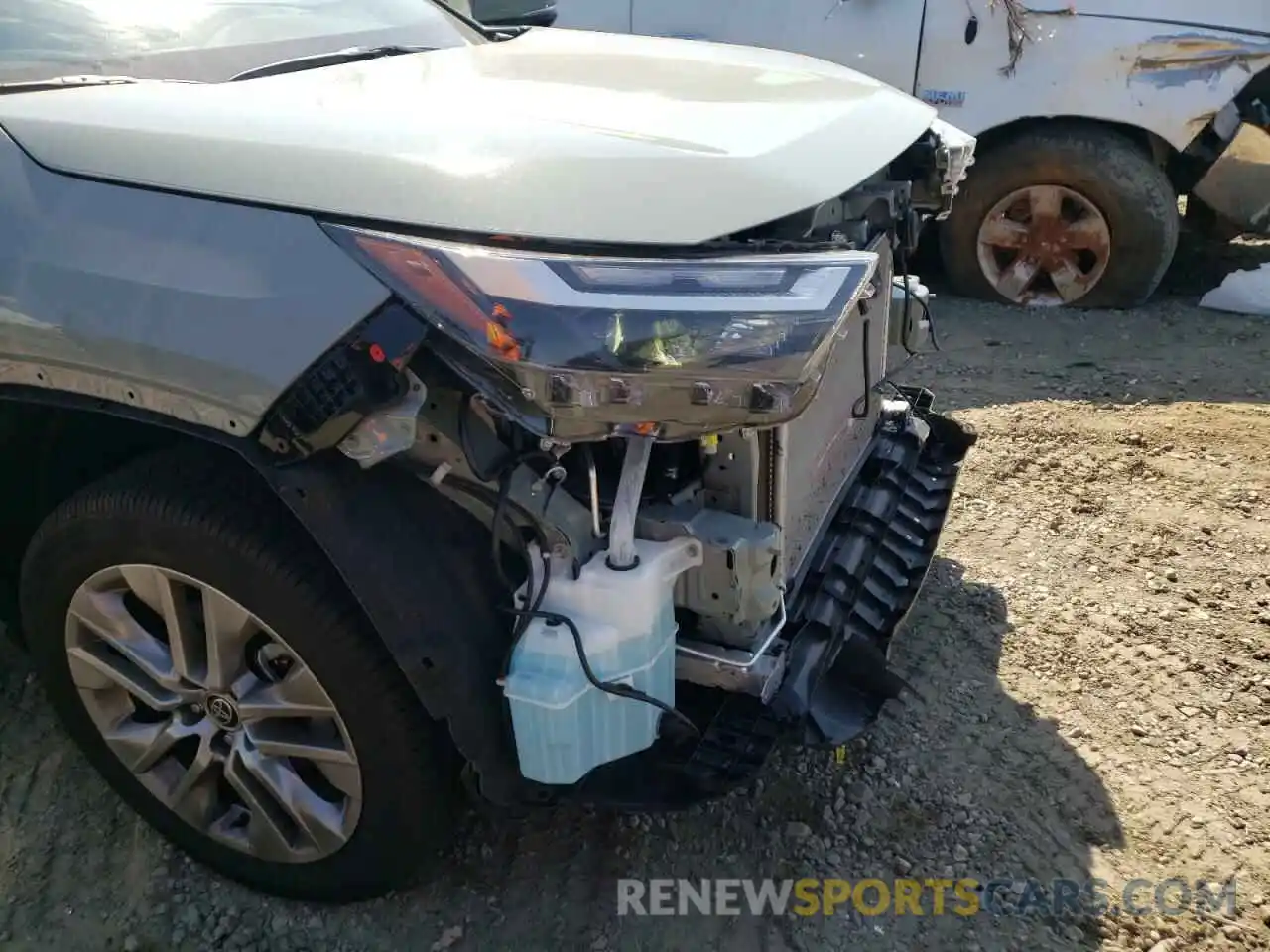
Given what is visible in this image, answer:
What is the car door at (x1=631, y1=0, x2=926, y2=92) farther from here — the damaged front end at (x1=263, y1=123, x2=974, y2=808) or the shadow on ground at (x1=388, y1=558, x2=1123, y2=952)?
the shadow on ground at (x1=388, y1=558, x2=1123, y2=952)

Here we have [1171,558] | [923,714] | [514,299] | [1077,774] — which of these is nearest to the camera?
[514,299]

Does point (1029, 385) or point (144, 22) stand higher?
point (144, 22)

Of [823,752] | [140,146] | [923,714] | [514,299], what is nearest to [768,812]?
[823,752]

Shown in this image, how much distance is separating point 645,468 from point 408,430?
0.42m

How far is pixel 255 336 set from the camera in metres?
1.77

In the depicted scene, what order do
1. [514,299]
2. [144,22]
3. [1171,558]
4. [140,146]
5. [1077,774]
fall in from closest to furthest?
[514,299], [140,146], [144,22], [1077,774], [1171,558]

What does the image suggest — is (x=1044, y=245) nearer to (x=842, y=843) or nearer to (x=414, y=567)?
(x=842, y=843)

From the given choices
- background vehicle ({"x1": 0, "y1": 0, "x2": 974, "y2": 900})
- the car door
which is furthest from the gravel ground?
the car door

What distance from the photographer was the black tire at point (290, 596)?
6.41 ft

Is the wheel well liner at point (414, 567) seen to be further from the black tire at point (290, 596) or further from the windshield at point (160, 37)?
the windshield at point (160, 37)

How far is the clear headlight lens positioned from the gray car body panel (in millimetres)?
125

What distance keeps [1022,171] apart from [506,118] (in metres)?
4.01

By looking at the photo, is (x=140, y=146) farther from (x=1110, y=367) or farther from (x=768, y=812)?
(x=1110, y=367)

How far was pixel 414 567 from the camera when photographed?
189 cm
